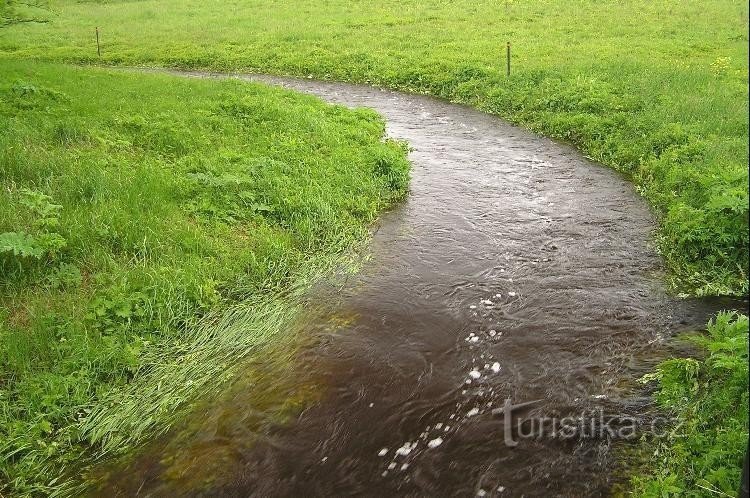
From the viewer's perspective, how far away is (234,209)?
39.8 feet

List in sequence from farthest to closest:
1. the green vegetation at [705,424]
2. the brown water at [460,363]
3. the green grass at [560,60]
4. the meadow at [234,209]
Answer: the green grass at [560,60]
the meadow at [234,209]
the brown water at [460,363]
the green vegetation at [705,424]

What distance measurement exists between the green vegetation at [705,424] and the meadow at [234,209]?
0.08ft

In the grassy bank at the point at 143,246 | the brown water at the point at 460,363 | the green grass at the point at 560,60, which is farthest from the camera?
the green grass at the point at 560,60

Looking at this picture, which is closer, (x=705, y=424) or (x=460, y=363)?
(x=705, y=424)

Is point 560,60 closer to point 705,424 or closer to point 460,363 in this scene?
point 460,363

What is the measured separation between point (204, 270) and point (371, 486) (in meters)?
5.13

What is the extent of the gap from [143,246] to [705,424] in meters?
8.52

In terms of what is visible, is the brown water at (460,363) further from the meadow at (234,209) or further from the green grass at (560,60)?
the green grass at (560,60)

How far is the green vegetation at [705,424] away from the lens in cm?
555

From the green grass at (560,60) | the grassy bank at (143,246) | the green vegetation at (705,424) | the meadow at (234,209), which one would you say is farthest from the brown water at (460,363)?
the green grass at (560,60)

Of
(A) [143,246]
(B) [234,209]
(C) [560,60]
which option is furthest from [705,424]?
(C) [560,60]

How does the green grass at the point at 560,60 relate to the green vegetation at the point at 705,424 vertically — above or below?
above

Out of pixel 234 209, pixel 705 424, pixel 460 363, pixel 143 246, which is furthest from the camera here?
pixel 234 209

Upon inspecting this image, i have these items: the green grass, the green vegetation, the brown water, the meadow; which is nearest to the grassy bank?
the meadow
